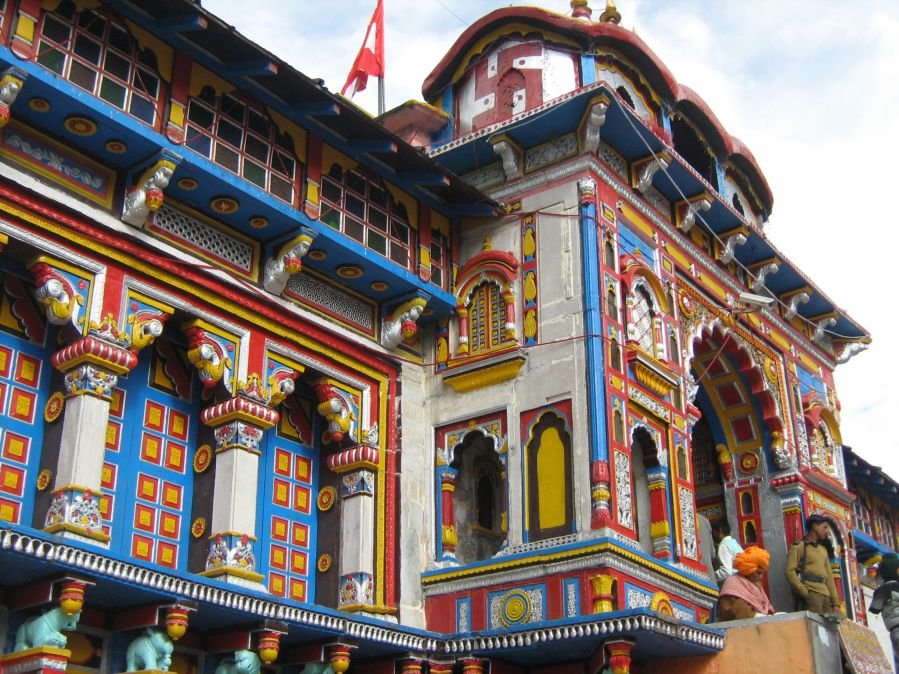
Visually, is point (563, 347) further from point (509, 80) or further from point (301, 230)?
point (509, 80)

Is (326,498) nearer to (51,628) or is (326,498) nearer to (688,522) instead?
(688,522)

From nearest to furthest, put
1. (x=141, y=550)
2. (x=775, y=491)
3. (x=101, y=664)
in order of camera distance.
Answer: (x=101, y=664) → (x=141, y=550) → (x=775, y=491)

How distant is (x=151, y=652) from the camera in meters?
11.1

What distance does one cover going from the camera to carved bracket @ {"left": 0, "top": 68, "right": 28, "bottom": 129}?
11273 millimetres

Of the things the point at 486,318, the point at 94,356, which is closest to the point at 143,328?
the point at 94,356

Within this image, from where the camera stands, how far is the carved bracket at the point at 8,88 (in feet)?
37.0

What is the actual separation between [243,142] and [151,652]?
19.8 ft

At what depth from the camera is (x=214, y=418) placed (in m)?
13.3

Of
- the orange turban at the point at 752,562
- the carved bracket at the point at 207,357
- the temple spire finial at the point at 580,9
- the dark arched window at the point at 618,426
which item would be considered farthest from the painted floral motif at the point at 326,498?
the temple spire finial at the point at 580,9

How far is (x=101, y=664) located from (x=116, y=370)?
9.44 ft

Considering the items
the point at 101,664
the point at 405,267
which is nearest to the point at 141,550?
the point at 101,664

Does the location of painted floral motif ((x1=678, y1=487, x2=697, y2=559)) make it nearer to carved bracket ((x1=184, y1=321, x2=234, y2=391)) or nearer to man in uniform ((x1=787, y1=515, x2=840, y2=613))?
man in uniform ((x1=787, y1=515, x2=840, y2=613))

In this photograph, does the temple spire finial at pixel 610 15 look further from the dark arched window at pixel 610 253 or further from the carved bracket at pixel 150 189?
the carved bracket at pixel 150 189

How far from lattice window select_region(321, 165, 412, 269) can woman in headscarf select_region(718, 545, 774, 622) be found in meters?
5.77
